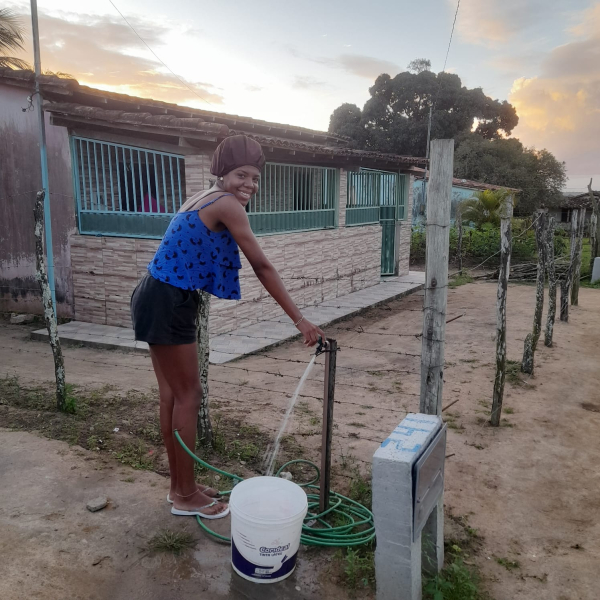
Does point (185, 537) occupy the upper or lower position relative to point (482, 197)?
lower

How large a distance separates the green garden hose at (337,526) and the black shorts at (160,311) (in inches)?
22.2

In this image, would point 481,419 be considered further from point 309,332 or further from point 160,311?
point 160,311

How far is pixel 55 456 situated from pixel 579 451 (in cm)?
414

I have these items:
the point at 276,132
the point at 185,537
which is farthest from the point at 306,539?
the point at 276,132

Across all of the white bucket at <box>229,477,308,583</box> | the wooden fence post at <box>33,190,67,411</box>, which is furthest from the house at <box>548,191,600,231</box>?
the white bucket at <box>229,477,308,583</box>

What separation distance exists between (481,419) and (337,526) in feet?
8.45

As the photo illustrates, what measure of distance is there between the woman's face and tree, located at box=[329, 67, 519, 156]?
34.1m

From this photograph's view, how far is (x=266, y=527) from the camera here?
7.64ft

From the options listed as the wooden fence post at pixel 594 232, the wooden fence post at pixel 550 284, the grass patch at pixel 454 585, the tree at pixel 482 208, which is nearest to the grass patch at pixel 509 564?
the grass patch at pixel 454 585

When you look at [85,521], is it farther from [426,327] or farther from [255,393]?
[255,393]

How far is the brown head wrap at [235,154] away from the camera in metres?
2.63

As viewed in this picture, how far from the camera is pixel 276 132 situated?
1257 cm

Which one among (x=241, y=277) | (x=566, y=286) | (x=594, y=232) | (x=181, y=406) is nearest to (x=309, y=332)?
(x=181, y=406)

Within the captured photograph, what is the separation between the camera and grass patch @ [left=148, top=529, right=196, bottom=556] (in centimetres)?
271
